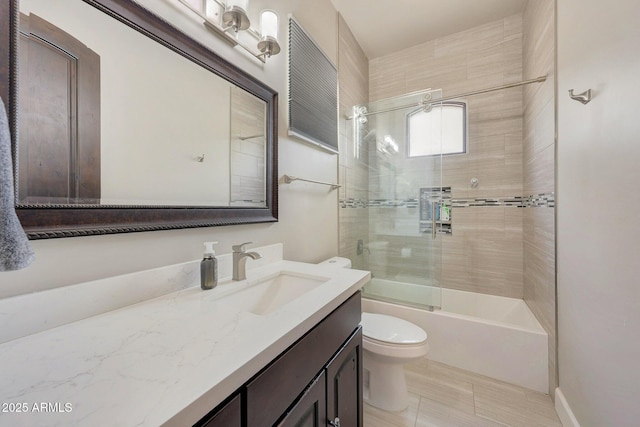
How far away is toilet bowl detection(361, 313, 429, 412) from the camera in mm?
1396

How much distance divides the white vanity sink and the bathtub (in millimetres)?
1229

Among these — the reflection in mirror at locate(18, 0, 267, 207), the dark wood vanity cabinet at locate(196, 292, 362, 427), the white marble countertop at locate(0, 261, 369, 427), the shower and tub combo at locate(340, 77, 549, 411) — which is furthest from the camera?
the shower and tub combo at locate(340, 77, 549, 411)

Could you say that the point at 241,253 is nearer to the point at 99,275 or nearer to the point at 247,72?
the point at 99,275

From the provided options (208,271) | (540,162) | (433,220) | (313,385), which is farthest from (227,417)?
(540,162)

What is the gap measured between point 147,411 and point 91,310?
507 mm

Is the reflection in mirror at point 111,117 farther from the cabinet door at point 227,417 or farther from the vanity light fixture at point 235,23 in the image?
the cabinet door at point 227,417

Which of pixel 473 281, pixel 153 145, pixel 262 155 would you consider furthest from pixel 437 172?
pixel 153 145

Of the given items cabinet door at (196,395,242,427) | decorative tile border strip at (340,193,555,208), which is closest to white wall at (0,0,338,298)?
decorative tile border strip at (340,193,555,208)

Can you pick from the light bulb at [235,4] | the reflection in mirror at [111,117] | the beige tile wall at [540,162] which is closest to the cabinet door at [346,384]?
the reflection in mirror at [111,117]

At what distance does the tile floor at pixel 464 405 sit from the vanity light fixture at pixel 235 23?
2.03 m

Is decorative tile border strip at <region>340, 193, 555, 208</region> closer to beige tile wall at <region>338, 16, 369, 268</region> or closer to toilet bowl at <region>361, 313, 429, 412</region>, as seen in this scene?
beige tile wall at <region>338, 16, 369, 268</region>

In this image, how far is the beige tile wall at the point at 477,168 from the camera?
7.48 ft

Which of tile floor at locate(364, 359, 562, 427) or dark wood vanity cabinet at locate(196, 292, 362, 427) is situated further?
tile floor at locate(364, 359, 562, 427)

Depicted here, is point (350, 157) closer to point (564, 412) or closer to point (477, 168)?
point (477, 168)
